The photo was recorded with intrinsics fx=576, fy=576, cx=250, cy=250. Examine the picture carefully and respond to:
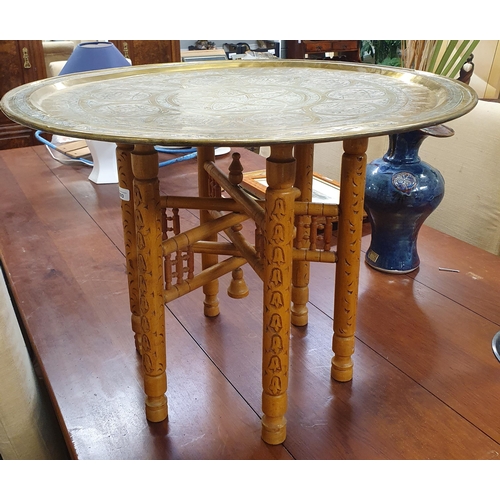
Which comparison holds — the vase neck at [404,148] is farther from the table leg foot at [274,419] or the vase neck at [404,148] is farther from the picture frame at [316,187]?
the table leg foot at [274,419]

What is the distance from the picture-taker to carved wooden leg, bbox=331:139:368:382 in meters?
0.96

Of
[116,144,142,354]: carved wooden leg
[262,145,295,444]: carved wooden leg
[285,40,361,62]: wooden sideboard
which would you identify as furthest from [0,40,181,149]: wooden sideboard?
[262,145,295,444]: carved wooden leg

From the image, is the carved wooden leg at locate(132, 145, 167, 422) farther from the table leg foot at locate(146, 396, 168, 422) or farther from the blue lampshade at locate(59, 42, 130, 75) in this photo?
the blue lampshade at locate(59, 42, 130, 75)

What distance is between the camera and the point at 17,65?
3.90 meters

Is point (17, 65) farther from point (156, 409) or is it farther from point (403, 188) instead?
point (156, 409)

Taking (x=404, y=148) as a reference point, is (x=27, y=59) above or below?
below

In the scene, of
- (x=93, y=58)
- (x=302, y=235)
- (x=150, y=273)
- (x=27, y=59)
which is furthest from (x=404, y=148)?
(x=27, y=59)

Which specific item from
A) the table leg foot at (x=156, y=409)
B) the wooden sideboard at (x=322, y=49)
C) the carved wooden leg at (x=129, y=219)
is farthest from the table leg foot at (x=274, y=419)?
the wooden sideboard at (x=322, y=49)

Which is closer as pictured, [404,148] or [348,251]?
[348,251]

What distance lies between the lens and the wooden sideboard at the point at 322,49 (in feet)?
16.8

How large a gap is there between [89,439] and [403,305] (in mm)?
743

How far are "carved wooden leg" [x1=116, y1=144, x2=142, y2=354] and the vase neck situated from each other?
64cm

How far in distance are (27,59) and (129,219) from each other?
338 centimetres
